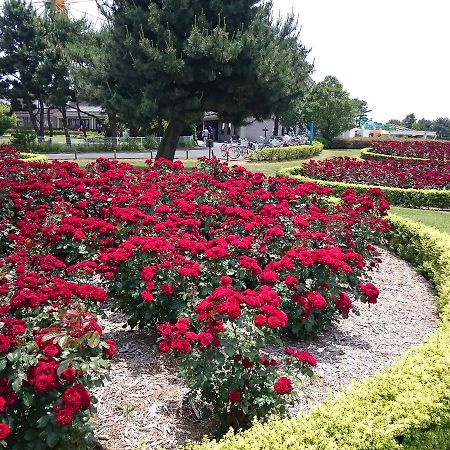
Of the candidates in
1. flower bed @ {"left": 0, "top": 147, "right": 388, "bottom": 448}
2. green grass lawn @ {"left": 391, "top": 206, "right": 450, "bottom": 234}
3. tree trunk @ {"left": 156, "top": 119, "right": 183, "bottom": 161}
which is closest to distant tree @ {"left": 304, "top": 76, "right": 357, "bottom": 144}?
tree trunk @ {"left": 156, "top": 119, "right": 183, "bottom": 161}

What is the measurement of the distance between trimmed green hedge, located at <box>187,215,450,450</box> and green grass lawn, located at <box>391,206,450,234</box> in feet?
25.0

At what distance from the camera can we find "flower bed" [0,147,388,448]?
2629 mm

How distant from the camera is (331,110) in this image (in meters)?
40.0

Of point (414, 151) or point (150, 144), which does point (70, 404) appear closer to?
point (414, 151)

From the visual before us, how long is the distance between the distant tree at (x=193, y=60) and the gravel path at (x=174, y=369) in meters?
10.8

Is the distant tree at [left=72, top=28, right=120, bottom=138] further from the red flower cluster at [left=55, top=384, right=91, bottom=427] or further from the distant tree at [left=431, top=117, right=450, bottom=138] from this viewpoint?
the distant tree at [left=431, top=117, right=450, bottom=138]

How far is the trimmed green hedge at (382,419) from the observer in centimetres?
262

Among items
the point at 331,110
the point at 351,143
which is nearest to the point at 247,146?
the point at 331,110

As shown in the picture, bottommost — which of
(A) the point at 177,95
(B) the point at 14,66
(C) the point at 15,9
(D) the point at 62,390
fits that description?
(D) the point at 62,390

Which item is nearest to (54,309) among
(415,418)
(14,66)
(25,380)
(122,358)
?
(25,380)

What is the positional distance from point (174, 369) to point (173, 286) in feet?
2.37

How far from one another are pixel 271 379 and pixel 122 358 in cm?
171

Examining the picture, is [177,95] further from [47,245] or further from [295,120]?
[295,120]

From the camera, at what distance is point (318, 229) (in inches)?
243
